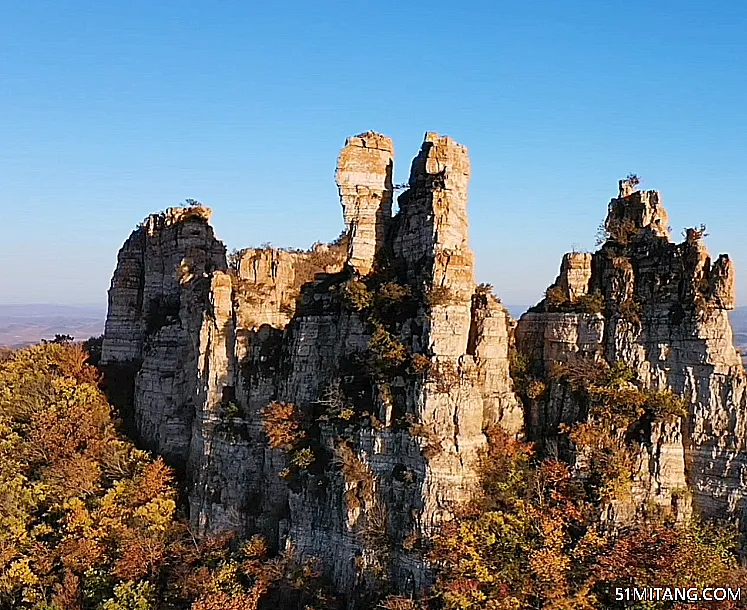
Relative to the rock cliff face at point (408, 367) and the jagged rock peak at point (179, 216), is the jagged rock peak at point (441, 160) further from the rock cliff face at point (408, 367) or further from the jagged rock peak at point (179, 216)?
the jagged rock peak at point (179, 216)

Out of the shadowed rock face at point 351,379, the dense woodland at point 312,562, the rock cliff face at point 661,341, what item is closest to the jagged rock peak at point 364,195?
the shadowed rock face at point 351,379

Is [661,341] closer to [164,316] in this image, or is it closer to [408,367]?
[408,367]

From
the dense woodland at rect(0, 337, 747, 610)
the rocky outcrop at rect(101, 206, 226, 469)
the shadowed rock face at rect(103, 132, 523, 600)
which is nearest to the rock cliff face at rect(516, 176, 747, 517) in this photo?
the dense woodland at rect(0, 337, 747, 610)

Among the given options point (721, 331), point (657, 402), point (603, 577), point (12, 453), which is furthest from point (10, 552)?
point (721, 331)

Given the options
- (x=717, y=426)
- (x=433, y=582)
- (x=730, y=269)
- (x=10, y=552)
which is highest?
(x=730, y=269)

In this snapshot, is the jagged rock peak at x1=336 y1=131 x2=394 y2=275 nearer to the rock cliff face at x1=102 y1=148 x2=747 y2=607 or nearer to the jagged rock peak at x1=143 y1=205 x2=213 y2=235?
the rock cliff face at x1=102 y1=148 x2=747 y2=607

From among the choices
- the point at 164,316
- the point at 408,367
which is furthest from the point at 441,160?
the point at 164,316

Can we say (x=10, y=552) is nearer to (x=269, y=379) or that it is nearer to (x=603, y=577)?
(x=269, y=379)
